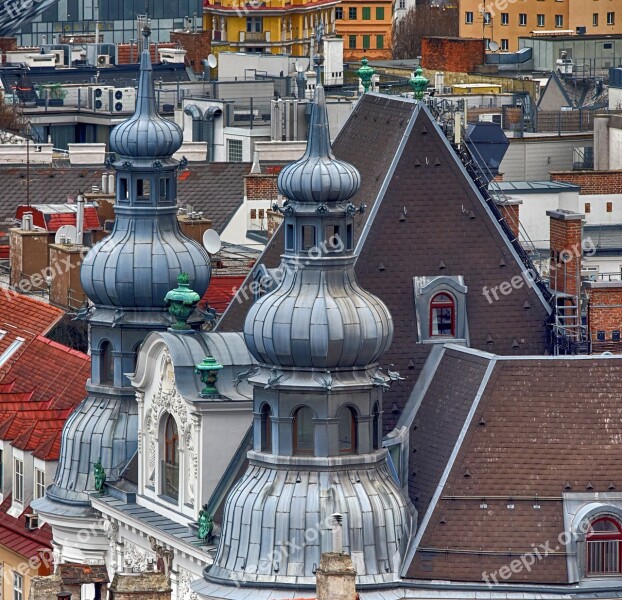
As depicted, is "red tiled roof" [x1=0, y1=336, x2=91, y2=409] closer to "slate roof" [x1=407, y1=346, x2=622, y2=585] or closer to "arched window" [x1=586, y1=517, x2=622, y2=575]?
"slate roof" [x1=407, y1=346, x2=622, y2=585]

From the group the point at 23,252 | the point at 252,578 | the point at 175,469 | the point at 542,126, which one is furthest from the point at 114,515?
the point at 542,126

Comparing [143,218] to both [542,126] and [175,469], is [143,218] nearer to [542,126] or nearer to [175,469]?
[175,469]

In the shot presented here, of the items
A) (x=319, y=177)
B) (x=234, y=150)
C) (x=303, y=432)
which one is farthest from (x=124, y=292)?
(x=234, y=150)

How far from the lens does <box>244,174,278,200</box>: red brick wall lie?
16575 cm

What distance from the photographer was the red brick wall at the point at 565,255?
115 m

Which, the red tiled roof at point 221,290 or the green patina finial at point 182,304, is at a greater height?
the red tiled roof at point 221,290

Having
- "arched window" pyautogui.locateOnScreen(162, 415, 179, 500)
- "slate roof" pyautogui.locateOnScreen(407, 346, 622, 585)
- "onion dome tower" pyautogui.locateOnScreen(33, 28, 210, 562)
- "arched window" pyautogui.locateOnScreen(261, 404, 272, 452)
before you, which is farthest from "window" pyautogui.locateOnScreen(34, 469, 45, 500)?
"arched window" pyautogui.locateOnScreen(261, 404, 272, 452)

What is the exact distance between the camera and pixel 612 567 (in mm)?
99250

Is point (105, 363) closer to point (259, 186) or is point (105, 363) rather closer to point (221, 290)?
point (221, 290)

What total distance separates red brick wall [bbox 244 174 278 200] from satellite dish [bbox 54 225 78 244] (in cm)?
1728

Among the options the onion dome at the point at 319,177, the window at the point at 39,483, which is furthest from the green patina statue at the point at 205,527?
the window at the point at 39,483

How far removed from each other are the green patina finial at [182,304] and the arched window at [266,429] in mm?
8480

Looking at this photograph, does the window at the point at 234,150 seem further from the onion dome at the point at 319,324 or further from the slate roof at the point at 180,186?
the onion dome at the point at 319,324

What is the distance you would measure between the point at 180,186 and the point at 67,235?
26.8 meters
